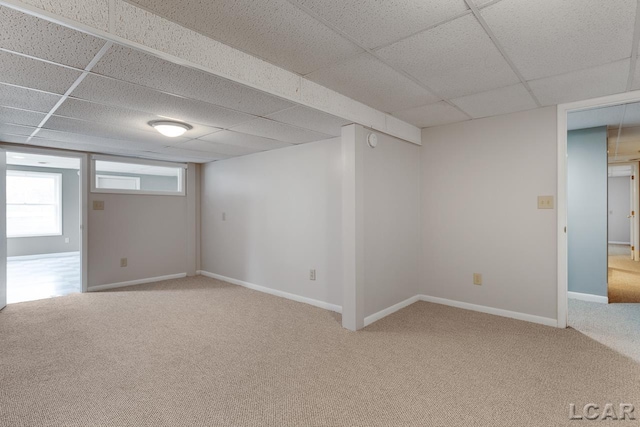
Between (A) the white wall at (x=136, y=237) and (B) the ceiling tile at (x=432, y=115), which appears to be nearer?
(B) the ceiling tile at (x=432, y=115)

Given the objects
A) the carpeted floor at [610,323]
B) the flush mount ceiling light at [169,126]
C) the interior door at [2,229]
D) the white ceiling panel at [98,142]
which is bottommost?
the carpeted floor at [610,323]

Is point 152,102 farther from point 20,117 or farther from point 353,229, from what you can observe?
point 353,229

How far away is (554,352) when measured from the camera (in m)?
2.59

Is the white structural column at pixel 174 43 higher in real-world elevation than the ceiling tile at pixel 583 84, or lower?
lower

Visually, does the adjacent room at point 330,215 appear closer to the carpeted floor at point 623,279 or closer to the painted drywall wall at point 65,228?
the carpeted floor at point 623,279

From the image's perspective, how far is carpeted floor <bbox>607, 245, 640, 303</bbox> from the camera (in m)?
4.16

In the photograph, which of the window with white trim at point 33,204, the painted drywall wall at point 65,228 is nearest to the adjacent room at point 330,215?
the painted drywall wall at point 65,228

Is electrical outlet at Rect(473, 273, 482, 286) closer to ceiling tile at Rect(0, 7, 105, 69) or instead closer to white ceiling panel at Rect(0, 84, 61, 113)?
ceiling tile at Rect(0, 7, 105, 69)

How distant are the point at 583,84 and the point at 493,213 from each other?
4.63ft

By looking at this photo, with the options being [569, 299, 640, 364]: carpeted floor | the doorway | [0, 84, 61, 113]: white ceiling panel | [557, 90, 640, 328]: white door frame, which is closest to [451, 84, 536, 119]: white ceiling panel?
[557, 90, 640, 328]: white door frame

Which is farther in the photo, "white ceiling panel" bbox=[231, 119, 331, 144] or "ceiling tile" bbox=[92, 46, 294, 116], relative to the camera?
"white ceiling panel" bbox=[231, 119, 331, 144]

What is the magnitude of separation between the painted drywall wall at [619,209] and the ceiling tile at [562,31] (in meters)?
10.5

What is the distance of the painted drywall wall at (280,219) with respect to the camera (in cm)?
385

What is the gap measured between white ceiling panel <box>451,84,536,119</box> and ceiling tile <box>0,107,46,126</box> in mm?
3772
